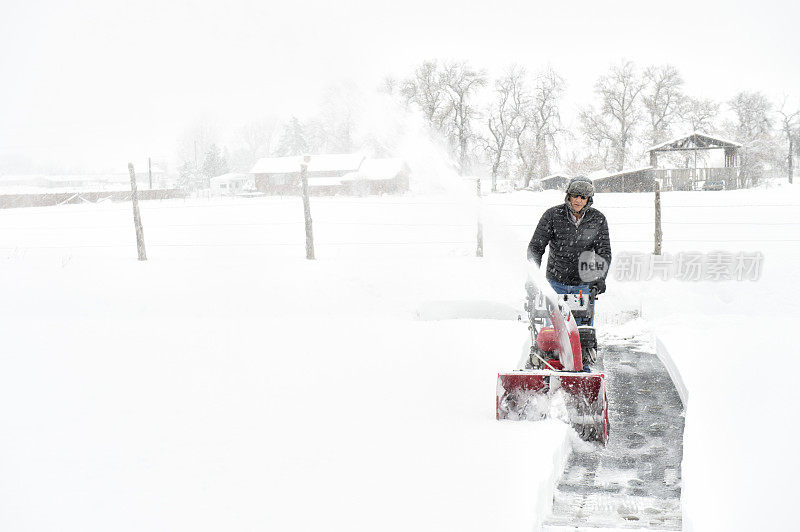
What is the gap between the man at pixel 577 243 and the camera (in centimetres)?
611

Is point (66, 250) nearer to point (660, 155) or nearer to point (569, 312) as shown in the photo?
point (569, 312)

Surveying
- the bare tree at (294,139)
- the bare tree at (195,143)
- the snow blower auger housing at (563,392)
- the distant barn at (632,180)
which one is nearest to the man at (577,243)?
the snow blower auger housing at (563,392)

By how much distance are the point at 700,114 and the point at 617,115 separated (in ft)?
22.4

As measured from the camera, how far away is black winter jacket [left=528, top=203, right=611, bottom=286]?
6.11m

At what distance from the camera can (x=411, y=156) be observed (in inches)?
421

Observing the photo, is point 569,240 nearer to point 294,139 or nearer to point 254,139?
point 294,139

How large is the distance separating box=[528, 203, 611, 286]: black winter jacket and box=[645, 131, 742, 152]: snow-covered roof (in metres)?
34.3

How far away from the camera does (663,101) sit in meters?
59.7

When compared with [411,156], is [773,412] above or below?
below

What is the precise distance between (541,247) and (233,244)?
38.5 ft

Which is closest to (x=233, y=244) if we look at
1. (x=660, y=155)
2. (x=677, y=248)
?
(x=677, y=248)

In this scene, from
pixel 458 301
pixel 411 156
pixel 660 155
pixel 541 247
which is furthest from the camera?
pixel 660 155

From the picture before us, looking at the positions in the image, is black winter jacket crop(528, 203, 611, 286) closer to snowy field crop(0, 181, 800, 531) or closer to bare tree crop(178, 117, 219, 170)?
snowy field crop(0, 181, 800, 531)
